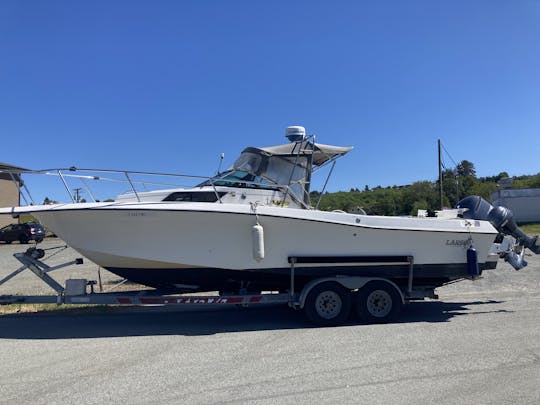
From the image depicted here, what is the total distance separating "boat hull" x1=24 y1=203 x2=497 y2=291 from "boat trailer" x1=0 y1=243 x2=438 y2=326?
143 millimetres

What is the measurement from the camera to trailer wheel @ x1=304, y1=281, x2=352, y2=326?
6.75 meters

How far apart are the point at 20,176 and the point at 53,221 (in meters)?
0.90

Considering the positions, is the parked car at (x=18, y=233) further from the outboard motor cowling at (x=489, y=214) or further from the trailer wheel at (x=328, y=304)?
the outboard motor cowling at (x=489, y=214)

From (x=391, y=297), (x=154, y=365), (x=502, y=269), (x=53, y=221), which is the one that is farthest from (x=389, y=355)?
(x=502, y=269)

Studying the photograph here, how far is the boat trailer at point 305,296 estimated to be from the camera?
21.4ft

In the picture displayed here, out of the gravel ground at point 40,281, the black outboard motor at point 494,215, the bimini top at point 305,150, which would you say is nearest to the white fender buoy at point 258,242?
the bimini top at point 305,150

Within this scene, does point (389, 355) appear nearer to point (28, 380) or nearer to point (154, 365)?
point (154, 365)

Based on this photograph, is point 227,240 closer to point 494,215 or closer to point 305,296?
point 305,296

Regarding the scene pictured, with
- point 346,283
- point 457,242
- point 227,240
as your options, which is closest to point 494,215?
point 457,242

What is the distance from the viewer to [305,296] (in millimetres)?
6715

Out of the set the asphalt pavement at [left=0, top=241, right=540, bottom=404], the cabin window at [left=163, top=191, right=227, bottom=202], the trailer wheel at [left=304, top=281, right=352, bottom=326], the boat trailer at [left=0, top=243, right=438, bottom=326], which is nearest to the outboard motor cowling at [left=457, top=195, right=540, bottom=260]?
the asphalt pavement at [left=0, top=241, right=540, bottom=404]

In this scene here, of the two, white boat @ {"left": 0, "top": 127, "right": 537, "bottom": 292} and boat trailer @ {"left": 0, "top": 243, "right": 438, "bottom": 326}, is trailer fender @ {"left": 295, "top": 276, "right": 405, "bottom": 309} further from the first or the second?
white boat @ {"left": 0, "top": 127, "right": 537, "bottom": 292}

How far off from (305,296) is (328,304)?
424mm

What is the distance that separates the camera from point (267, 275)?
6.84m
